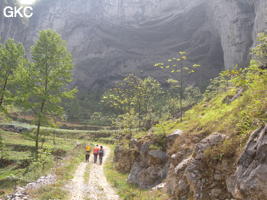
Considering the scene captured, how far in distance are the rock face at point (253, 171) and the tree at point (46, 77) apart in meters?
14.0

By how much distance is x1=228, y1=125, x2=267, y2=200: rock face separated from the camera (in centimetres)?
434

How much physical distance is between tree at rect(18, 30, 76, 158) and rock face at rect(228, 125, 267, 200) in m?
14.0

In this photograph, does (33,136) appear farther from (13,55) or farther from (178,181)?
(178,181)

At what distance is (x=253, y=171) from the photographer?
4.57 m

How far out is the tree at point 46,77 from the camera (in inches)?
616

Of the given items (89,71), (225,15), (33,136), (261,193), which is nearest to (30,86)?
(33,136)

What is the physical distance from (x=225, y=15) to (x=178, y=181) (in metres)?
79.0

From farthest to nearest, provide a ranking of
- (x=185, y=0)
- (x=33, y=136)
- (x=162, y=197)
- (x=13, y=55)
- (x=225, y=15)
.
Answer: (x=185, y=0) < (x=225, y=15) < (x=13, y=55) < (x=33, y=136) < (x=162, y=197)

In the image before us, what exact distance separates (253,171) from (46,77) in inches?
596

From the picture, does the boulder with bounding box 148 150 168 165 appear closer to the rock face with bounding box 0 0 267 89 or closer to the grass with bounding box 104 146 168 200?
the grass with bounding box 104 146 168 200

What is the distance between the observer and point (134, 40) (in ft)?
349

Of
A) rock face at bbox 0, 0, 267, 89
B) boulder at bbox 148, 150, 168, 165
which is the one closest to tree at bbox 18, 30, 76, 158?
boulder at bbox 148, 150, 168, 165

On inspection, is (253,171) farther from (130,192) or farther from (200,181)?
(130,192)

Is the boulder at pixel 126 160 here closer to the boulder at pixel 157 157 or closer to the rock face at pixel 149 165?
the rock face at pixel 149 165
